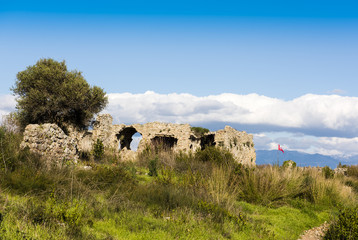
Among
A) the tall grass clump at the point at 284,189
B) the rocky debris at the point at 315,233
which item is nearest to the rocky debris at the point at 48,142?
the tall grass clump at the point at 284,189

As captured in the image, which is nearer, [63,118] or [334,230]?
[334,230]

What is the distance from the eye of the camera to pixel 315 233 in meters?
8.23

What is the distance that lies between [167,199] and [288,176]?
5466mm

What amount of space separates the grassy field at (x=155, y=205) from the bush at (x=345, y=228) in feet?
2.50

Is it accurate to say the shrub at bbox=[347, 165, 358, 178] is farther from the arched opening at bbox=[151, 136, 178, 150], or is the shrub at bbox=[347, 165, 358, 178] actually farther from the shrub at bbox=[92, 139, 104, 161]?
the shrub at bbox=[92, 139, 104, 161]

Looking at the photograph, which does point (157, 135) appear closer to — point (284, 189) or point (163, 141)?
point (163, 141)

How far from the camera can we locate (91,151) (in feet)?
67.6

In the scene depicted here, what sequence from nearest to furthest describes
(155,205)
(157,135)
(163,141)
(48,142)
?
(155,205) → (48,142) → (157,135) → (163,141)

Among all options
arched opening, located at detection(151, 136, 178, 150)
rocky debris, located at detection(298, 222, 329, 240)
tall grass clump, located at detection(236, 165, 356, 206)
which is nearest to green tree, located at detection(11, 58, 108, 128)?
arched opening, located at detection(151, 136, 178, 150)

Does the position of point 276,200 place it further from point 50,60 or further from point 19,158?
point 50,60

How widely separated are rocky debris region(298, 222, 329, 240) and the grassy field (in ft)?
0.67

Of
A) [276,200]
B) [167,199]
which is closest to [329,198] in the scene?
[276,200]

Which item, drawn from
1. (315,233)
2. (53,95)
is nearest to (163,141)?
(53,95)

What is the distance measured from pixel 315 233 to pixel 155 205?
457cm
